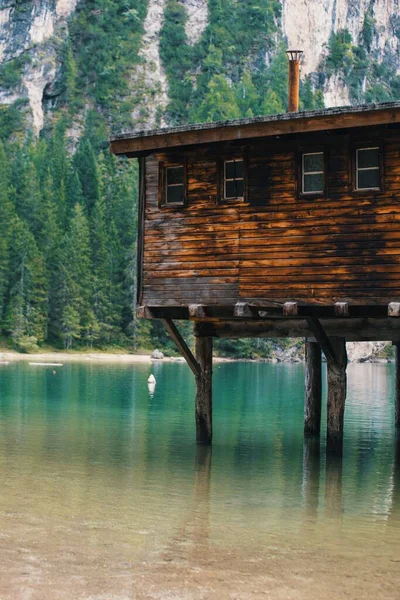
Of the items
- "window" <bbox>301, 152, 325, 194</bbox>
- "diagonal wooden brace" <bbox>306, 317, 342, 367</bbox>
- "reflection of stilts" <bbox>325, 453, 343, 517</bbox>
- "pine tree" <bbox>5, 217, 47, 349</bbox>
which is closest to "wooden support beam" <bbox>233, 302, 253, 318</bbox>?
"diagonal wooden brace" <bbox>306, 317, 342, 367</bbox>

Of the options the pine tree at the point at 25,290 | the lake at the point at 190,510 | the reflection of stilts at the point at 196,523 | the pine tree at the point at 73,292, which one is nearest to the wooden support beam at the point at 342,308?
the lake at the point at 190,510

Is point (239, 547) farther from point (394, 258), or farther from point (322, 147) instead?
point (322, 147)

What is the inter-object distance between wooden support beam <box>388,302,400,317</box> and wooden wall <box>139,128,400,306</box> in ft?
1.02

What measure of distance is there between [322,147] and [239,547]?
11568mm

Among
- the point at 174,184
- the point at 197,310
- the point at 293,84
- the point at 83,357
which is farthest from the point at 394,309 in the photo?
the point at 83,357

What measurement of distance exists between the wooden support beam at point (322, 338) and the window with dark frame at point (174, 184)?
4585 mm

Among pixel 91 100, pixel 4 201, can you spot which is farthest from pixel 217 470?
pixel 91 100

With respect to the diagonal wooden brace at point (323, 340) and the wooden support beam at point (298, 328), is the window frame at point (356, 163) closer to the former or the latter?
the diagonal wooden brace at point (323, 340)

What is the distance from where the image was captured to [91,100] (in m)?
191

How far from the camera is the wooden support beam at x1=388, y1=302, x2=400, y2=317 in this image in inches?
934

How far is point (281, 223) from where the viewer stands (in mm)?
25625

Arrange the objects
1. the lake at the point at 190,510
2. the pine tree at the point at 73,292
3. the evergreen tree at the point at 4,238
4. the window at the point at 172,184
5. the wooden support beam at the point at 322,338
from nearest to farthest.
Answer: the lake at the point at 190,510
the wooden support beam at the point at 322,338
the window at the point at 172,184
the evergreen tree at the point at 4,238
the pine tree at the point at 73,292

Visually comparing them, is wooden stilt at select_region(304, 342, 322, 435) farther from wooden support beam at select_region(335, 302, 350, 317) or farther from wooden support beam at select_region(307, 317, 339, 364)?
wooden support beam at select_region(335, 302, 350, 317)

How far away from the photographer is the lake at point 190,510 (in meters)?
14.7
